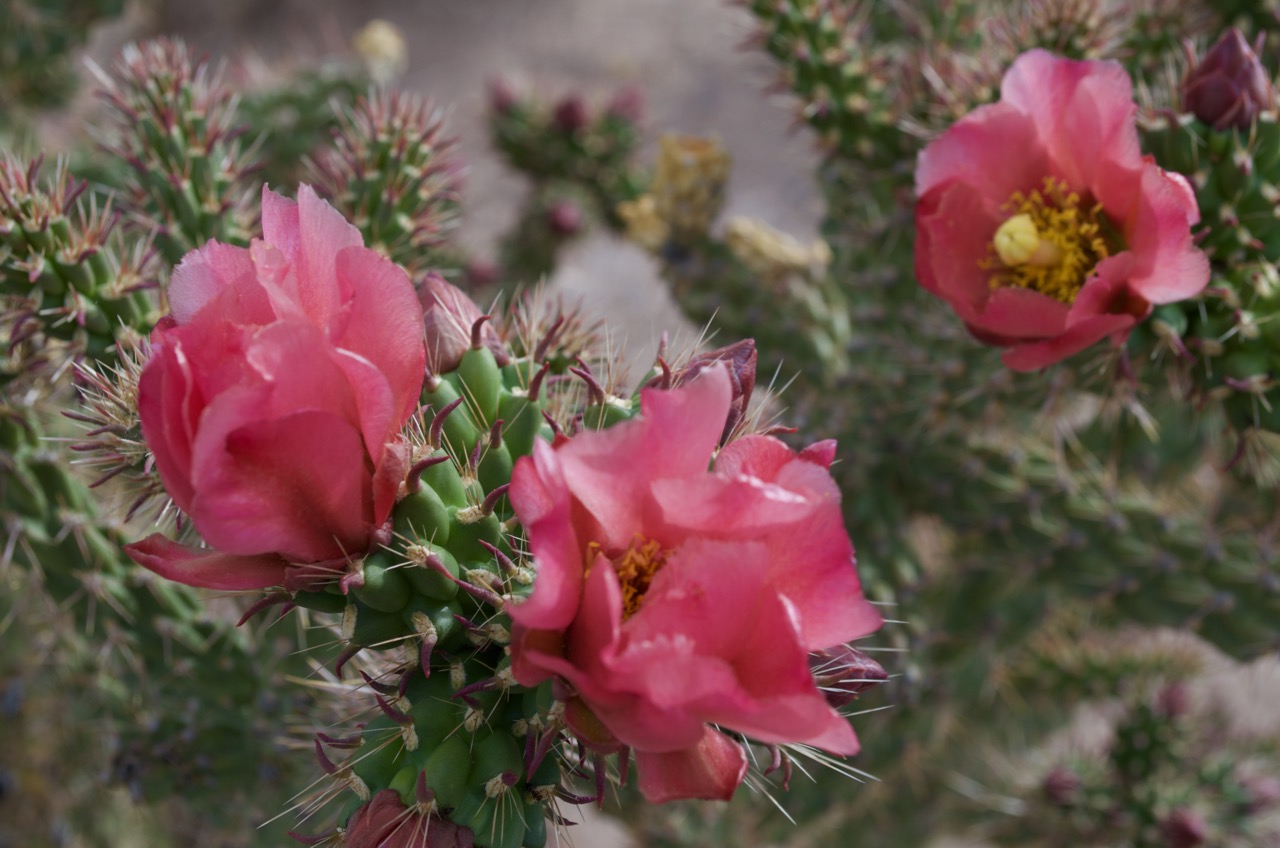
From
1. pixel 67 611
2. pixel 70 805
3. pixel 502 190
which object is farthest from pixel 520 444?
pixel 502 190

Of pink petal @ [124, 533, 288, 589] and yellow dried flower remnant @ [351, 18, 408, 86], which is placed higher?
pink petal @ [124, 533, 288, 589]

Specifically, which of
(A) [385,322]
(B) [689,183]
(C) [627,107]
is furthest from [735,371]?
(C) [627,107]

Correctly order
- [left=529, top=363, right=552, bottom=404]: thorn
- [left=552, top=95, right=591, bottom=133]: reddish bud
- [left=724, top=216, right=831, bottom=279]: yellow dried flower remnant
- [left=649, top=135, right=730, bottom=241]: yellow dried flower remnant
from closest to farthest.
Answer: [left=529, top=363, right=552, bottom=404]: thorn, [left=649, top=135, right=730, bottom=241]: yellow dried flower remnant, [left=724, top=216, right=831, bottom=279]: yellow dried flower remnant, [left=552, top=95, right=591, bottom=133]: reddish bud

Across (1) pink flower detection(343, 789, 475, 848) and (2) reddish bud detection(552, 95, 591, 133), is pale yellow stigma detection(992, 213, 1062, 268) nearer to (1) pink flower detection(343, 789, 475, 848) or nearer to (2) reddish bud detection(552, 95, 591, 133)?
(1) pink flower detection(343, 789, 475, 848)

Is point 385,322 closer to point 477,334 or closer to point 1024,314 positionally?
point 477,334

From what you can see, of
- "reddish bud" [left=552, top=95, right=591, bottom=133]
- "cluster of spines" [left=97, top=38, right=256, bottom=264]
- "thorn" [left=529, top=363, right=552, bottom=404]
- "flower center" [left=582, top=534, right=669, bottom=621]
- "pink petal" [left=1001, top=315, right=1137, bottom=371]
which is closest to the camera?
"flower center" [left=582, top=534, right=669, bottom=621]

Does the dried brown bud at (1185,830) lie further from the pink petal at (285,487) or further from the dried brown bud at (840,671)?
the pink petal at (285,487)

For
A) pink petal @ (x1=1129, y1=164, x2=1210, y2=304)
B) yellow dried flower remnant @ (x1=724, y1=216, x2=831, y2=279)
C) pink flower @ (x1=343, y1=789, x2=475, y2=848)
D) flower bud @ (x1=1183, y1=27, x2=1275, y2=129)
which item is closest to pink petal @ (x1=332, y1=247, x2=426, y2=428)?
pink flower @ (x1=343, y1=789, x2=475, y2=848)
